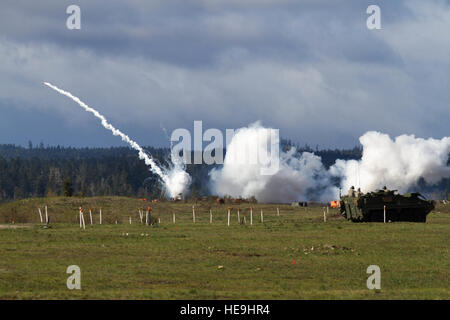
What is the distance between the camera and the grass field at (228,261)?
2492cm

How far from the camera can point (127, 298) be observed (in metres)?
22.4

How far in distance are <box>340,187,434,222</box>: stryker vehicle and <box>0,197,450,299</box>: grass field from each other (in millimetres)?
5216

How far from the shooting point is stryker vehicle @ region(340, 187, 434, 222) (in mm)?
63156

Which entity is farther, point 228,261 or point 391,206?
point 391,206

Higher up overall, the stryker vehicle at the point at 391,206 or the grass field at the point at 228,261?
the stryker vehicle at the point at 391,206

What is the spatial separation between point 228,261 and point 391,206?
1215 inches

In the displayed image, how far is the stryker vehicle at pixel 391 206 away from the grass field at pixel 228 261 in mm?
5216

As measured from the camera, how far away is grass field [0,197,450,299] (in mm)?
24922

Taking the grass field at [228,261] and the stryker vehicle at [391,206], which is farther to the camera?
the stryker vehicle at [391,206]

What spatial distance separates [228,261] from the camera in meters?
34.8

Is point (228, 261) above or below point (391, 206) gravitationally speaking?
below

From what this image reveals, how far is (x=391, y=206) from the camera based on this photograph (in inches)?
2494

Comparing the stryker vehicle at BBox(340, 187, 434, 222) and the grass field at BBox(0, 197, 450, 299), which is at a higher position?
the stryker vehicle at BBox(340, 187, 434, 222)

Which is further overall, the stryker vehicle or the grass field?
the stryker vehicle
